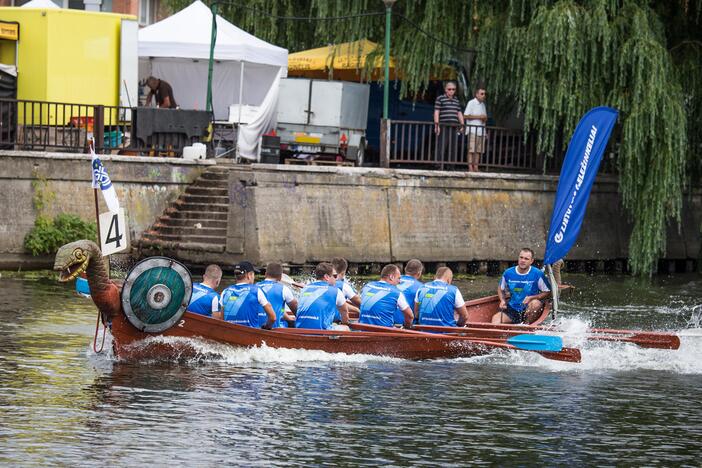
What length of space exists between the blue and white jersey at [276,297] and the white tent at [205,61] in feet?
39.7

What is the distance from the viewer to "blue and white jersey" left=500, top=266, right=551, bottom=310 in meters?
19.5

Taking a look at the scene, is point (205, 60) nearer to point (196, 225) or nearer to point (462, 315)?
point (196, 225)

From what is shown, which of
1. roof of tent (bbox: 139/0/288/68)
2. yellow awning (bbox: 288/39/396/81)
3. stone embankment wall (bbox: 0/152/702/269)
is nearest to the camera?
stone embankment wall (bbox: 0/152/702/269)

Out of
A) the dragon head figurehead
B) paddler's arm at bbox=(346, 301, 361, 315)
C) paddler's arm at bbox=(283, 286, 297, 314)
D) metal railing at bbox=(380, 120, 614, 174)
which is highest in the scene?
metal railing at bbox=(380, 120, 614, 174)

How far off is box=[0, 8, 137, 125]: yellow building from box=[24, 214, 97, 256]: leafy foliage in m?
2.79

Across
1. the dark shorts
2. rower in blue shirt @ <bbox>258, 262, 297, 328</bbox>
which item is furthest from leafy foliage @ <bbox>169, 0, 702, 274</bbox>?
rower in blue shirt @ <bbox>258, 262, 297, 328</bbox>

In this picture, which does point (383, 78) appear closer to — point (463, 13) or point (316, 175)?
point (463, 13)

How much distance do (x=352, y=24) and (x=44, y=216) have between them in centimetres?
840

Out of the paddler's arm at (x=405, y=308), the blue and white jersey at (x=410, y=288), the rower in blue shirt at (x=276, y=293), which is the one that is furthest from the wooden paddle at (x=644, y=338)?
the rower in blue shirt at (x=276, y=293)

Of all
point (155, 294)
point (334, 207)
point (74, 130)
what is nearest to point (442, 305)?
point (155, 294)

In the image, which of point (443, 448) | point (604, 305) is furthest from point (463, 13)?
point (443, 448)

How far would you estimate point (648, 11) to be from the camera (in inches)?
1063

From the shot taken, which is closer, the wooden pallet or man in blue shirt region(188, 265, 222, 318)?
man in blue shirt region(188, 265, 222, 318)

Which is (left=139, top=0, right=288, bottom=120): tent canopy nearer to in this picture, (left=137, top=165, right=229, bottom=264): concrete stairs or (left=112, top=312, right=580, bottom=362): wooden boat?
(left=137, top=165, right=229, bottom=264): concrete stairs
